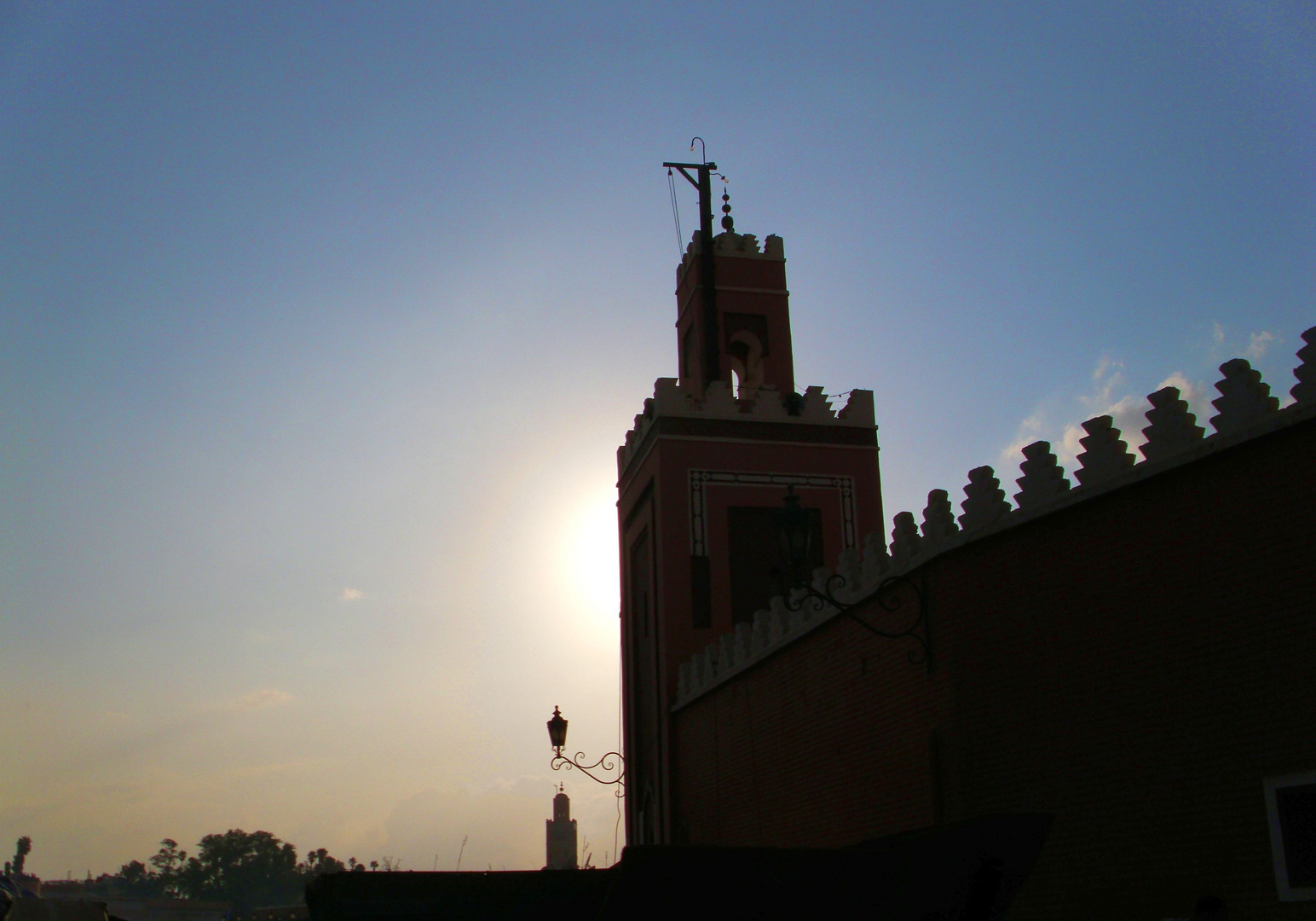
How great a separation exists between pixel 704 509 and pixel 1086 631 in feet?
33.4

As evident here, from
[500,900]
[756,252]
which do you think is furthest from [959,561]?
[756,252]

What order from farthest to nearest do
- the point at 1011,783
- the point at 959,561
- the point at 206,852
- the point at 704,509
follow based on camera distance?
the point at 206,852 → the point at 704,509 → the point at 959,561 → the point at 1011,783

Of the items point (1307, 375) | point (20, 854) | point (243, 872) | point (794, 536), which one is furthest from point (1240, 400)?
point (243, 872)

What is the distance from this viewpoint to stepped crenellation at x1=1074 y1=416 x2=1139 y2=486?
861 centimetres

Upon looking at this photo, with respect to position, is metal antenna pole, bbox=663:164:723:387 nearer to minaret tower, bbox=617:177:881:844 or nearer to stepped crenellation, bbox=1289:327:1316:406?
minaret tower, bbox=617:177:881:844

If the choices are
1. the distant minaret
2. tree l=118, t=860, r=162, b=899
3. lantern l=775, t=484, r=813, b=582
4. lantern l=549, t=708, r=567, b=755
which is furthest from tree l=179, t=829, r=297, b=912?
lantern l=775, t=484, r=813, b=582

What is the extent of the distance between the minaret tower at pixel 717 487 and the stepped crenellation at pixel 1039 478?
28.7 feet

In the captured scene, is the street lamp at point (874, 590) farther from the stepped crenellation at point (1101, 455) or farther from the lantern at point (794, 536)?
the stepped crenellation at point (1101, 455)

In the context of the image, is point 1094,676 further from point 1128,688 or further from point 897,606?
point 897,606

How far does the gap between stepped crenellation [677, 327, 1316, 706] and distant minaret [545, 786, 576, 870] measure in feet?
66.9

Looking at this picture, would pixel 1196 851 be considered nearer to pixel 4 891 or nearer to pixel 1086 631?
pixel 1086 631

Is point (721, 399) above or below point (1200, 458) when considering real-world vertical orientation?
above

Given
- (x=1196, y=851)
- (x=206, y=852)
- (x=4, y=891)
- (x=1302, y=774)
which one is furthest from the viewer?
(x=206, y=852)

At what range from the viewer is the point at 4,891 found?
4.82 m
